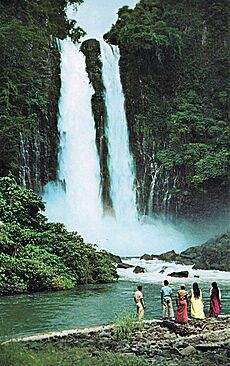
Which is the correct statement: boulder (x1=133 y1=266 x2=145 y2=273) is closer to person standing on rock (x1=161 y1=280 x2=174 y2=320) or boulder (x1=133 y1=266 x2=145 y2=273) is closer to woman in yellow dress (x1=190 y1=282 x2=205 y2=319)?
person standing on rock (x1=161 y1=280 x2=174 y2=320)

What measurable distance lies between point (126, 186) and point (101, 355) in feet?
78.2

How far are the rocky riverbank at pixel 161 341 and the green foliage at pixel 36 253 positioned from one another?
6.52 metres

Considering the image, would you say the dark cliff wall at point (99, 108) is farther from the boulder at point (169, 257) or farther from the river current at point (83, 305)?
the river current at point (83, 305)

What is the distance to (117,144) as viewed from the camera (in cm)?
3275

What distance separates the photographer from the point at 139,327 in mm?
10461

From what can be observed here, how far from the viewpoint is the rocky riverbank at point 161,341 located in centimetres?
854

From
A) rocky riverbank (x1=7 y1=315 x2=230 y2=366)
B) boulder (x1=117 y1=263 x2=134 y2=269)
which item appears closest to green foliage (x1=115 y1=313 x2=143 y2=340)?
rocky riverbank (x1=7 y1=315 x2=230 y2=366)

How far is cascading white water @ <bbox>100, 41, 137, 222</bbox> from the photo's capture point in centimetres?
3183

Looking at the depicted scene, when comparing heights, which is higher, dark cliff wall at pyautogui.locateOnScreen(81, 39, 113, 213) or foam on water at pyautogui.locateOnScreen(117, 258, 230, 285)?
dark cliff wall at pyautogui.locateOnScreen(81, 39, 113, 213)

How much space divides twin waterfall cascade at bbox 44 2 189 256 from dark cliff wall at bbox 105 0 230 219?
0.87 metres

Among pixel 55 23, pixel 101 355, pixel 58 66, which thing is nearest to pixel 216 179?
pixel 58 66

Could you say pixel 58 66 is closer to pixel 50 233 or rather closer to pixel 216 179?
pixel 216 179

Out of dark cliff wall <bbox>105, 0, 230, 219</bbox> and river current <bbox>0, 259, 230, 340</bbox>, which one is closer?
river current <bbox>0, 259, 230, 340</bbox>

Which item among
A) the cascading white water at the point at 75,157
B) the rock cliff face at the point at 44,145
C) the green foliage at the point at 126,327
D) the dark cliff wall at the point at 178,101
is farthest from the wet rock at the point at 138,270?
the dark cliff wall at the point at 178,101
